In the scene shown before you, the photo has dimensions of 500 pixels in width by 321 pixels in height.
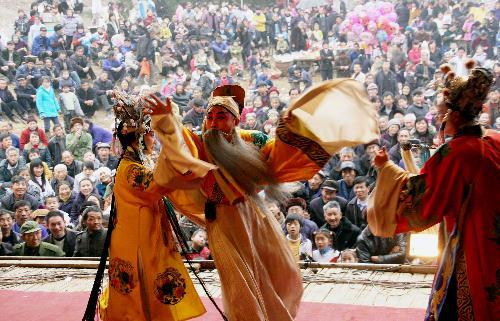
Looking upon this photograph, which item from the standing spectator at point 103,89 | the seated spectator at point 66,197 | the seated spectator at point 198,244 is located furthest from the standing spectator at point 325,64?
the seated spectator at point 198,244

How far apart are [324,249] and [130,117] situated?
2.39 meters

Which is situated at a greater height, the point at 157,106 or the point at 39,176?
the point at 157,106

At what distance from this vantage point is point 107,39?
16.3m

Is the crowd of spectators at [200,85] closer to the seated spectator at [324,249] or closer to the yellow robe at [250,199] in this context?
the seated spectator at [324,249]

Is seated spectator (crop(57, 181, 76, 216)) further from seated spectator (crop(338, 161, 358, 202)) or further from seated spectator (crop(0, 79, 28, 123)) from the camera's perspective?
seated spectator (crop(0, 79, 28, 123))

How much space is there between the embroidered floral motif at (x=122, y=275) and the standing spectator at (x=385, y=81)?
7772mm

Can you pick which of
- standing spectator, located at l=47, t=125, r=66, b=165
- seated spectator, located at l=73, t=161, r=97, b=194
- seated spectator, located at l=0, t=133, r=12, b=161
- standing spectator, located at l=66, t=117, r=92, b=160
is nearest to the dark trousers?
standing spectator, located at l=66, t=117, r=92, b=160

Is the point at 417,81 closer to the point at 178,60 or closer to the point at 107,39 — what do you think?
the point at 178,60

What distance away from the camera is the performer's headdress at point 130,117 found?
3.86 metres

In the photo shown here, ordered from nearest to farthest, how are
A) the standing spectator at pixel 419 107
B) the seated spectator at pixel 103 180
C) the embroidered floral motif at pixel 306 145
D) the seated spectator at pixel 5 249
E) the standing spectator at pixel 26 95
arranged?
the embroidered floral motif at pixel 306 145, the seated spectator at pixel 5 249, the seated spectator at pixel 103 180, the standing spectator at pixel 419 107, the standing spectator at pixel 26 95

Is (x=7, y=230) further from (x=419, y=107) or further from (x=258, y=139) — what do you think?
(x=419, y=107)

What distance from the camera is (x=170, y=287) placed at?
3.82 metres

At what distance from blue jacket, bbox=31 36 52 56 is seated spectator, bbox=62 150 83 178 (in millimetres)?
6673

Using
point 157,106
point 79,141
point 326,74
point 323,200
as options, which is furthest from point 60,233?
point 326,74
